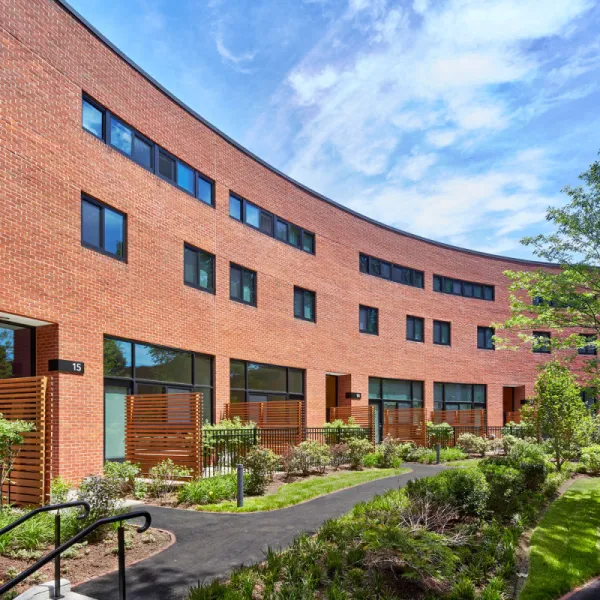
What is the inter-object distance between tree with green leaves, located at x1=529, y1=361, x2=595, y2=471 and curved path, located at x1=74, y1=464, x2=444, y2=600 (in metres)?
8.35

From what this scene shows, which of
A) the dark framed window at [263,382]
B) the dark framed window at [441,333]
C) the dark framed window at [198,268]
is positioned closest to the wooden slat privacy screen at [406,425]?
the dark framed window at [441,333]

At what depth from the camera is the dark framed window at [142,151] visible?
14914mm

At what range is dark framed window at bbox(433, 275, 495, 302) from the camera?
112 ft

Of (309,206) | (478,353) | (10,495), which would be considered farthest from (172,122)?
(478,353)

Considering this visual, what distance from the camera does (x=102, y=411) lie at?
14094 mm

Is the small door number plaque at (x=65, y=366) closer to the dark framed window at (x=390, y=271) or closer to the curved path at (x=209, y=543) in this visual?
the curved path at (x=209, y=543)

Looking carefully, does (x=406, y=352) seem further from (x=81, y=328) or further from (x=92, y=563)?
(x=92, y=563)

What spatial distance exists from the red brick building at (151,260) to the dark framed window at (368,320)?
0.07 meters

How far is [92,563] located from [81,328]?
6.99 metres

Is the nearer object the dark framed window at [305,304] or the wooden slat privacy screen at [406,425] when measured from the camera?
the dark framed window at [305,304]

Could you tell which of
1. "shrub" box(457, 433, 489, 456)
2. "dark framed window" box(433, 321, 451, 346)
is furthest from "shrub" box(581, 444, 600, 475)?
"dark framed window" box(433, 321, 451, 346)

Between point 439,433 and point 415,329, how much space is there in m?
6.08

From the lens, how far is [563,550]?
9188 mm

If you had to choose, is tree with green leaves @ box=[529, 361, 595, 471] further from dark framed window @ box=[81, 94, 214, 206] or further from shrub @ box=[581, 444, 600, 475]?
dark framed window @ box=[81, 94, 214, 206]
